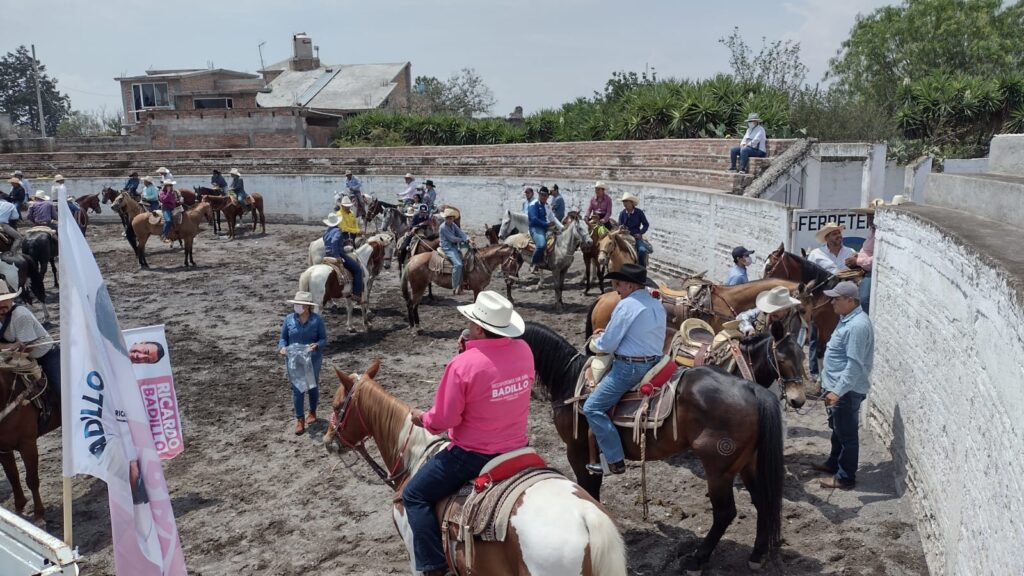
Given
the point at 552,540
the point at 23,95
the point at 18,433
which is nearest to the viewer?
the point at 552,540

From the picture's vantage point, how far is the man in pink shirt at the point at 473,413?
4.29m

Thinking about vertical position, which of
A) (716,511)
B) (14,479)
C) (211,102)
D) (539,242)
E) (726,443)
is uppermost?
(211,102)

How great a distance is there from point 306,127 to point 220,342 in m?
21.9

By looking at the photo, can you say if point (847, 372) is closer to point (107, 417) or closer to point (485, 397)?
point (485, 397)

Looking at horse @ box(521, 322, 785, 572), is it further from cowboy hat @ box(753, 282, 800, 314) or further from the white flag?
the white flag

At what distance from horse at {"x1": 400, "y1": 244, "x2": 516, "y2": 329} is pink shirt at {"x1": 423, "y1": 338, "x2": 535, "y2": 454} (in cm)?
886

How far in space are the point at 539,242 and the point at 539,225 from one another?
0.39 metres

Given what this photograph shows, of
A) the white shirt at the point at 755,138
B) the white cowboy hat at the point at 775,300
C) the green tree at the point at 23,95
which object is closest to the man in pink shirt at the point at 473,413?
the white cowboy hat at the point at 775,300

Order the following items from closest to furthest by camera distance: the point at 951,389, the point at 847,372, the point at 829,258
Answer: the point at 951,389
the point at 847,372
the point at 829,258

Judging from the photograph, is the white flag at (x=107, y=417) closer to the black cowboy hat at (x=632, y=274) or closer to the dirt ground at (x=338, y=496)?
the dirt ground at (x=338, y=496)

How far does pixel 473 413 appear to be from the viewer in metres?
4.35

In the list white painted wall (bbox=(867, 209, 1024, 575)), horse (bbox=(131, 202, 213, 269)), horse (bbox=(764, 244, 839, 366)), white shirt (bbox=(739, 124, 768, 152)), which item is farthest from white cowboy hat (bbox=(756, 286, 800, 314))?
horse (bbox=(131, 202, 213, 269))

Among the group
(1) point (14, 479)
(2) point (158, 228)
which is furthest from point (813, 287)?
(2) point (158, 228)

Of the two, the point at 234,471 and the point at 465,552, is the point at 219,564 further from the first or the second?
the point at 465,552
